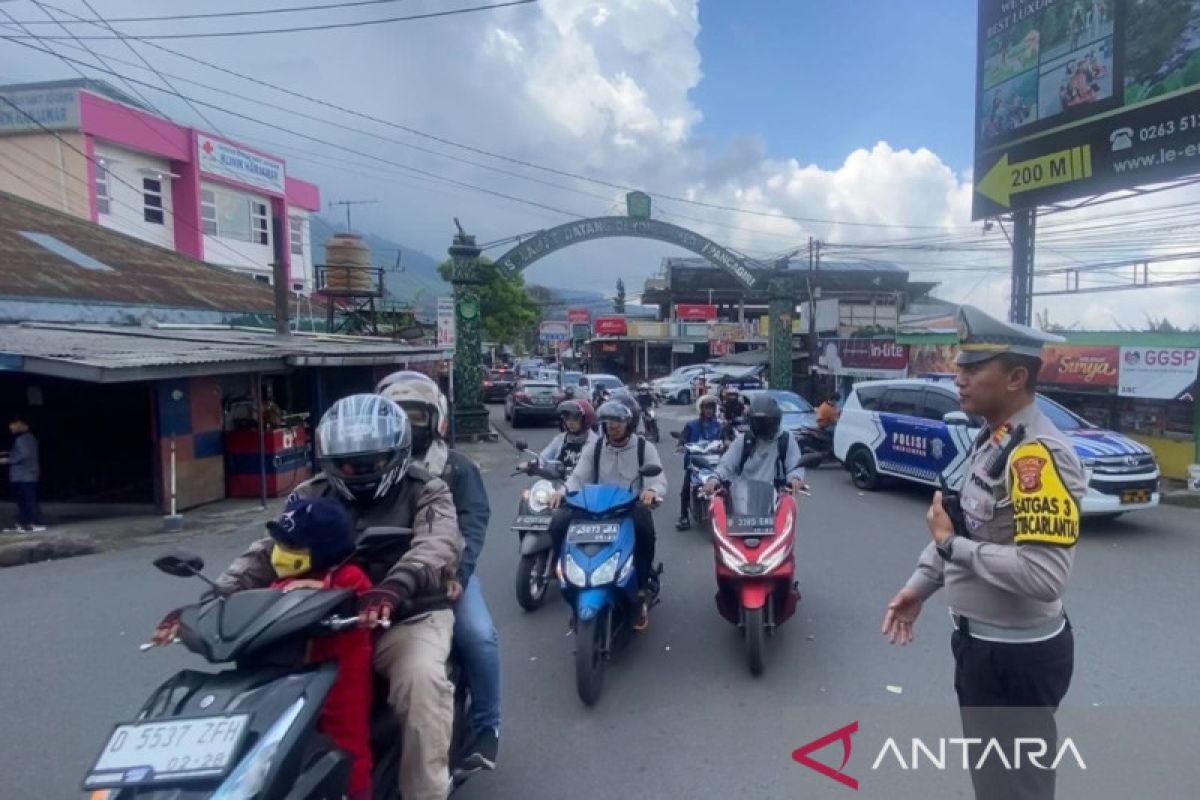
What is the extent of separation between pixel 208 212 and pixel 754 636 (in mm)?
29610

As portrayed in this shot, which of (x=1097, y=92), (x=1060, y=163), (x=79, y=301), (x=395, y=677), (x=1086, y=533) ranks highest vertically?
(x=1097, y=92)

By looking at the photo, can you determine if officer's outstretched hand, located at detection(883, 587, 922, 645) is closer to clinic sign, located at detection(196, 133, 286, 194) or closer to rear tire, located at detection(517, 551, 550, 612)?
rear tire, located at detection(517, 551, 550, 612)

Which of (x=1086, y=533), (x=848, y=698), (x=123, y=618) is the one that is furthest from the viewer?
(x=1086, y=533)

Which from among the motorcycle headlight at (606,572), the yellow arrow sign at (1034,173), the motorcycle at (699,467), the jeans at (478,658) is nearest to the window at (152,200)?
the motorcycle at (699,467)

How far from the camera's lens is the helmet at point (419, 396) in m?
3.43

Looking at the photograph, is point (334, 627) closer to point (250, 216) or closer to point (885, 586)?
point (885, 586)

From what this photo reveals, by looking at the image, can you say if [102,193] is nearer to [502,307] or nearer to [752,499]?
[502,307]

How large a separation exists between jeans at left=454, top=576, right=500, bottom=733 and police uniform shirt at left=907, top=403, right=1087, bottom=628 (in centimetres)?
189

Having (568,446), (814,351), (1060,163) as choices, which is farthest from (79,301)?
(814,351)

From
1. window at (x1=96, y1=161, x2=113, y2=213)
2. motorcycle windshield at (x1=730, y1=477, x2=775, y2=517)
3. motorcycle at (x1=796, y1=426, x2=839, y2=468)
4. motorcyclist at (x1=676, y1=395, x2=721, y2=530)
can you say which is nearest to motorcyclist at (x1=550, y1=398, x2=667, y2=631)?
motorcycle windshield at (x1=730, y1=477, x2=775, y2=517)

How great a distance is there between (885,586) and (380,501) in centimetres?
500

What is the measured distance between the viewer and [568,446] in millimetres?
7168

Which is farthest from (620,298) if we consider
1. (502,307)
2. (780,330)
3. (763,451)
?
(763,451)

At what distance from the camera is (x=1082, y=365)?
1246 centimetres
